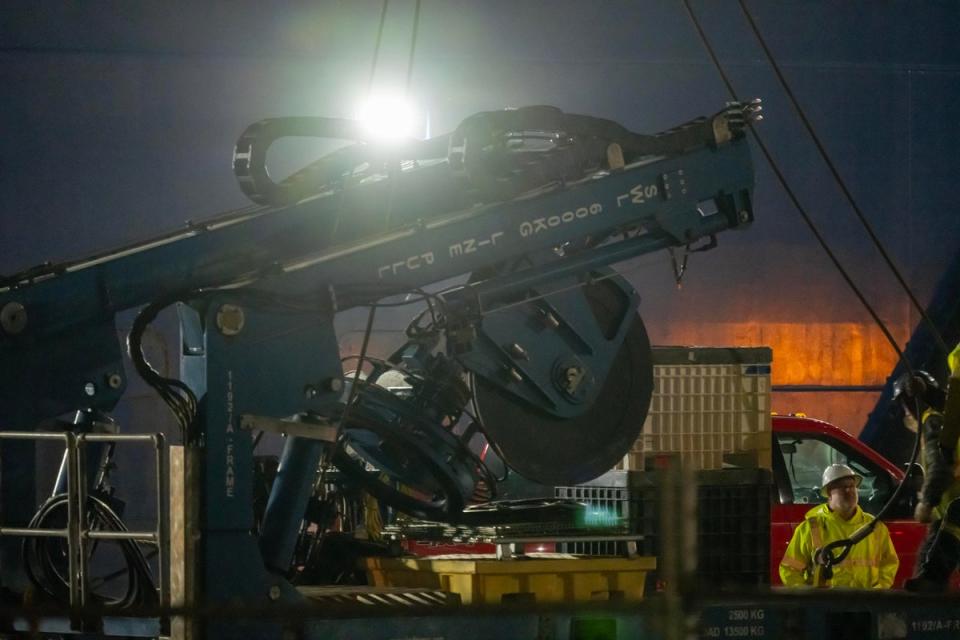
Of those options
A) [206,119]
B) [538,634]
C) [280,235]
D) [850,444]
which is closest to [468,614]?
[538,634]

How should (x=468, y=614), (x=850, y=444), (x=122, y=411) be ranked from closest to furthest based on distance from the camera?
1. (x=468, y=614)
2. (x=850, y=444)
3. (x=122, y=411)

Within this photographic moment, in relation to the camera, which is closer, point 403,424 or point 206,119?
point 403,424

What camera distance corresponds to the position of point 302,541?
8.75 meters

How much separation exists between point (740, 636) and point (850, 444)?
16.3 ft

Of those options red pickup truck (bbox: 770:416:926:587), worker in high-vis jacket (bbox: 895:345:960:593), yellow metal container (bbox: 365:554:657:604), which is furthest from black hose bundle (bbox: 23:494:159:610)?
red pickup truck (bbox: 770:416:926:587)

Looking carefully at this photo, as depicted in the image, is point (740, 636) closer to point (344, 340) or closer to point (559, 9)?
point (344, 340)

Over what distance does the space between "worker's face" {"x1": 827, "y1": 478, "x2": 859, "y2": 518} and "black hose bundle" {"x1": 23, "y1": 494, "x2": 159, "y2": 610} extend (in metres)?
5.02

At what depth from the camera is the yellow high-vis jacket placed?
10688 millimetres

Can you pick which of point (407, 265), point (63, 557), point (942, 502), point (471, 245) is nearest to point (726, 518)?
point (942, 502)

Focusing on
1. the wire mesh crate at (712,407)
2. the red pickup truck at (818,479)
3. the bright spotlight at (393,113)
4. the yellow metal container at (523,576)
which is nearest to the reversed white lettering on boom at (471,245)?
the yellow metal container at (523,576)

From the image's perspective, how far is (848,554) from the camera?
10617mm

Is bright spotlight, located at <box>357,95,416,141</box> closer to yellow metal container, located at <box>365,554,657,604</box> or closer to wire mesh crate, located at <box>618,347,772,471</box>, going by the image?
wire mesh crate, located at <box>618,347,772,471</box>

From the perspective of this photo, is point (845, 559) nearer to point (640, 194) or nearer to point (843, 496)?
point (843, 496)

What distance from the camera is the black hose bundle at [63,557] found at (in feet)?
25.3
